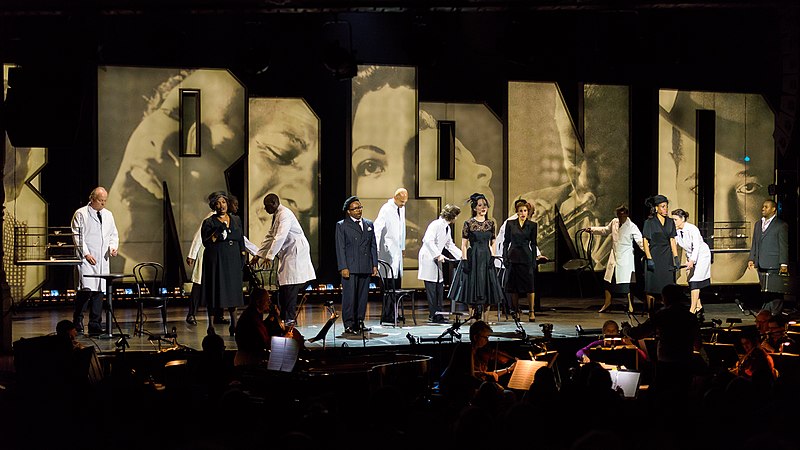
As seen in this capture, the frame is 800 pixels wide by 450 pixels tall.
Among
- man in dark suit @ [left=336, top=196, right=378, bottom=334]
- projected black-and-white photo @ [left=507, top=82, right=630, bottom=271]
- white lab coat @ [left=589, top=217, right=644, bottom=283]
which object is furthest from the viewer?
projected black-and-white photo @ [left=507, top=82, right=630, bottom=271]

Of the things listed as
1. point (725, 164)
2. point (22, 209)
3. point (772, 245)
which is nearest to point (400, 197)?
point (772, 245)

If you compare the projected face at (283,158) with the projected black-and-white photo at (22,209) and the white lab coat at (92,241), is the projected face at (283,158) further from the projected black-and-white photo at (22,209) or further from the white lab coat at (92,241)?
the white lab coat at (92,241)

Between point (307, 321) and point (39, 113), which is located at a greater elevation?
point (39, 113)

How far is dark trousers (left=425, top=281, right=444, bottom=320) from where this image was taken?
11.8 m

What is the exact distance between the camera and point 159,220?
13.6m

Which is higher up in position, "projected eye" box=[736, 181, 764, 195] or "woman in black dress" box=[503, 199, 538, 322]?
"projected eye" box=[736, 181, 764, 195]

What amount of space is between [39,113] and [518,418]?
6.72m

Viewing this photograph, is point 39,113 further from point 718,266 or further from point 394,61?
point 718,266

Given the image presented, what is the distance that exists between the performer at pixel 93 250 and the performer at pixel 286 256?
61.1 inches

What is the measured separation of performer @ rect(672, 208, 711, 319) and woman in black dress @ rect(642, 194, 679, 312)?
30 centimetres

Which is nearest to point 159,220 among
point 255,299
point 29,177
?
point 29,177

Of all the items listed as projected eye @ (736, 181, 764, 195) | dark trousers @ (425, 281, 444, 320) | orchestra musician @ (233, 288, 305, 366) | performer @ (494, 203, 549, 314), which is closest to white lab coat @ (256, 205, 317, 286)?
dark trousers @ (425, 281, 444, 320)

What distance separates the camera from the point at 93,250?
10.6m

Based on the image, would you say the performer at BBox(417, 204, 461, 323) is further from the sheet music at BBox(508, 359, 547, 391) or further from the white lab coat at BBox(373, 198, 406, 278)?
the sheet music at BBox(508, 359, 547, 391)
